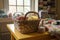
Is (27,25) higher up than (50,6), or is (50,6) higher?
(50,6)

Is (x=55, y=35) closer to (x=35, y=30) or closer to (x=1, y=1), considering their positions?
(x=35, y=30)

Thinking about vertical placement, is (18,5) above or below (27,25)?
above

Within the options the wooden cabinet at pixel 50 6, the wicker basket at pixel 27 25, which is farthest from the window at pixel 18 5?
the wicker basket at pixel 27 25

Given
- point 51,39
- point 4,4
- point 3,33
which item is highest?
point 4,4

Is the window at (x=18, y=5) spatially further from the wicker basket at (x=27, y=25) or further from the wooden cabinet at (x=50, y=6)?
the wicker basket at (x=27, y=25)

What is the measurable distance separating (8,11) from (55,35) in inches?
63.9

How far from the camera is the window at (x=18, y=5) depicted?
8.64 feet

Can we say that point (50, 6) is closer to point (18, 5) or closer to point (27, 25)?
point (18, 5)

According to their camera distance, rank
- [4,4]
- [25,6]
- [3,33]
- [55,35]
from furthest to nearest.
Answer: [25,6] < [4,4] < [3,33] < [55,35]

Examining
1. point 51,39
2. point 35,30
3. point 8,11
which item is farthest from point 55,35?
point 8,11

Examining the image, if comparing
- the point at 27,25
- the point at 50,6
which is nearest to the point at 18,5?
the point at 50,6

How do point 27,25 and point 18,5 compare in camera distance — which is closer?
point 27,25

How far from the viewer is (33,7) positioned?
9.01ft

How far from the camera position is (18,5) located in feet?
8.82
